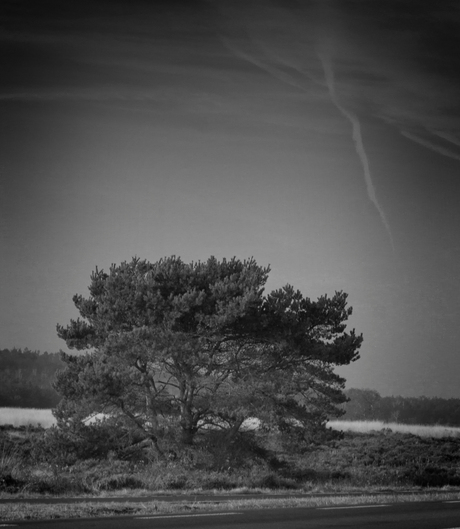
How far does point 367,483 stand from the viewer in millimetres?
35312

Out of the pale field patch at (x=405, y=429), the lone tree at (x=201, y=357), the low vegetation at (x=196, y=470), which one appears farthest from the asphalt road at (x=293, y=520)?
the pale field patch at (x=405, y=429)

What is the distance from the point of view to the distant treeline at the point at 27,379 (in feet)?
268

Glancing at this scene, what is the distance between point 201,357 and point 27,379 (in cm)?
6007

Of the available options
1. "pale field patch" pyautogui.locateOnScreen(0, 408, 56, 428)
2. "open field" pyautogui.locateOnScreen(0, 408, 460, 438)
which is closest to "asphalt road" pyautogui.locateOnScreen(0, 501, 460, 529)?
"pale field patch" pyautogui.locateOnScreen(0, 408, 56, 428)

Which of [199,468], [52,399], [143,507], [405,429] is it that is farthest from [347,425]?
[143,507]

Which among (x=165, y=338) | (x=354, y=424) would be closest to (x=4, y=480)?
(x=165, y=338)

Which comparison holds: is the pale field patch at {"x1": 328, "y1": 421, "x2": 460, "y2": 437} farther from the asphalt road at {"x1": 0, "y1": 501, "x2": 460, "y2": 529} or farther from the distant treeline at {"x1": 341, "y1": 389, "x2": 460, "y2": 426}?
the asphalt road at {"x1": 0, "y1": 501, "x2": 460, "y2": 529}

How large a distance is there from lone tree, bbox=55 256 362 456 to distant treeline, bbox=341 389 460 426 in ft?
165

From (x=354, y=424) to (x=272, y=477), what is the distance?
1828 inches

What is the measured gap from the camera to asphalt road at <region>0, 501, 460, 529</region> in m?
14.9

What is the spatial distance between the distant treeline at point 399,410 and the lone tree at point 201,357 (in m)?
50.2

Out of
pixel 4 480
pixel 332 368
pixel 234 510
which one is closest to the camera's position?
pixel 234 510

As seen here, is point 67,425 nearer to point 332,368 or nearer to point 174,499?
point 332,368

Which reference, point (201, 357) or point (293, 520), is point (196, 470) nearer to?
point (201, 357)
